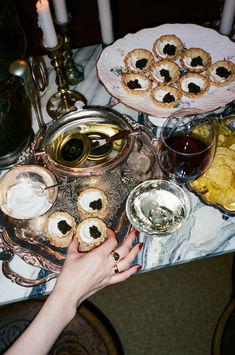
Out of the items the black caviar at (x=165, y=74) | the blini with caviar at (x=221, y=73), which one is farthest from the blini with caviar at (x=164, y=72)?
the blini with caviar at (x=221, y=73)

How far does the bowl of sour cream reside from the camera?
1138 millimetres

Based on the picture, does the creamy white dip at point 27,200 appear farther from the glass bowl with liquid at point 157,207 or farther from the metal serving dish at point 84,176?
the glass bowl with liquid at point 157,207

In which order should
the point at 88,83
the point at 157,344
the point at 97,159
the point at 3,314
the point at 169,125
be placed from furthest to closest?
the point at 157,344
the point at 88,83
the point at 3,314
the point at 97,159
the point at 169,125

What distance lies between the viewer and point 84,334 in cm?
129

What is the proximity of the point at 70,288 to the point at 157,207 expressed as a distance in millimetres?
415

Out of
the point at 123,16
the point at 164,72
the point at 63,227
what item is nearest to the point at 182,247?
the point at 63,227

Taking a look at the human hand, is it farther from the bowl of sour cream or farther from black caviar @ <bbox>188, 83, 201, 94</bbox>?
black caviar @ <bbox>188, 83, 201, 94</bbox>

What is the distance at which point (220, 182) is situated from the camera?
3.49 ft

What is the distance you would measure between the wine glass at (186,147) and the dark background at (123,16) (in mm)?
1131

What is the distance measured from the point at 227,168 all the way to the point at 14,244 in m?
0.78

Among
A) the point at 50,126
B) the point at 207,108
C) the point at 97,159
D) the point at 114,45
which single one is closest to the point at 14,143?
the point at 50,126

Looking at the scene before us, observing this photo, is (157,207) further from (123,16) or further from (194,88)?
(123,16)

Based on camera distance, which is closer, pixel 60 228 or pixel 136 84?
pixel 60 228

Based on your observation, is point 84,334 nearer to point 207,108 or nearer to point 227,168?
point 227,168
